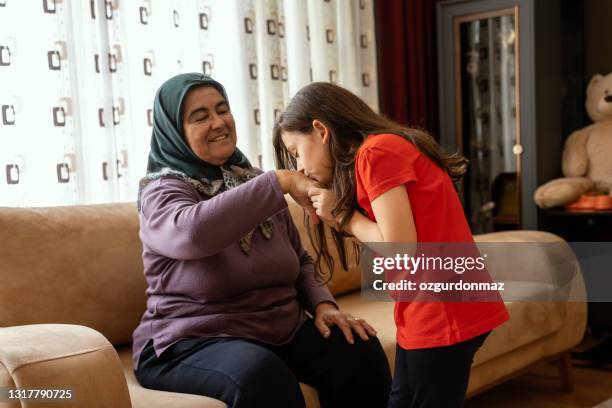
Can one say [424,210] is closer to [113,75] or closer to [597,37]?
[113,75]

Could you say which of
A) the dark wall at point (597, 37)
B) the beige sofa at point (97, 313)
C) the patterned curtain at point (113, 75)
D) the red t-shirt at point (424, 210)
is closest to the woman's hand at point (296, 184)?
the red t-shirt at point (424, 210)

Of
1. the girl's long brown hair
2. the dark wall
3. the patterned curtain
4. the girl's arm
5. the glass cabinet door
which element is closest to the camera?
the girl's arm

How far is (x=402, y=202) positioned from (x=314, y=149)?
252mm

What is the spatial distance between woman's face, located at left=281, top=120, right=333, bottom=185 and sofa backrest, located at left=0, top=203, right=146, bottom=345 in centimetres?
71

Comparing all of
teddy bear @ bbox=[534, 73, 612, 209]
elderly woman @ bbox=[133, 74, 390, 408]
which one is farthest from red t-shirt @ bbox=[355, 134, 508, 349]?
teddy bear @ bbox=[534, 73, 612, 209]

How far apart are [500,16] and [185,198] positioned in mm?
2257

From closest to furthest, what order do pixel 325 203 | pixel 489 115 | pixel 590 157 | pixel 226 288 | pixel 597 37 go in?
pixel 325 203 < pixel 226 288 < pixel 590 157 < pixel 489 115 < pixel 597 37

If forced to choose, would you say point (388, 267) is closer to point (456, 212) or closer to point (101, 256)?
point (456, 212)

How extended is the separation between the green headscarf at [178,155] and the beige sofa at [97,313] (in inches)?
9.2

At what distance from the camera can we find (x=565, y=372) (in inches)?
109

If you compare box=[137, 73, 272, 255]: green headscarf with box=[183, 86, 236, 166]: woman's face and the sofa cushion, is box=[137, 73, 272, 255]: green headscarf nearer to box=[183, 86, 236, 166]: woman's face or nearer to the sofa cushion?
box=[183, 86, 236, 166]: woman's face

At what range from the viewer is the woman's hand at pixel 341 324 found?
1813mm

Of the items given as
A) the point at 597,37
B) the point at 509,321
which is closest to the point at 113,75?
the point at 509,321

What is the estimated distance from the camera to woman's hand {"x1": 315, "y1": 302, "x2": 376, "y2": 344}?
5.95 feet
